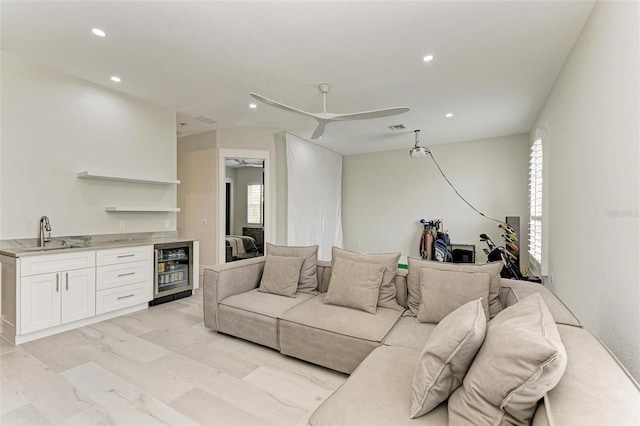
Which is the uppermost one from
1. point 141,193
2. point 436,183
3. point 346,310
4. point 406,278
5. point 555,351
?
point 436,183

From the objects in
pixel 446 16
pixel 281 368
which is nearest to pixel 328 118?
pixel 446 16

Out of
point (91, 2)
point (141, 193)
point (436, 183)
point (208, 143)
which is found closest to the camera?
point (91, 2)

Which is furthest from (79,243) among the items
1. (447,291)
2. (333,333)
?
Result: (447,291)

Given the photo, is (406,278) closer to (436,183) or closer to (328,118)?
(328,118)

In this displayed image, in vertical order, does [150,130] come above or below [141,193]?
above

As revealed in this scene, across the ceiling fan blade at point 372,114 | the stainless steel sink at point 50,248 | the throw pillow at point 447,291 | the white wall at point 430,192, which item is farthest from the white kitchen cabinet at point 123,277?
the white wall at point 430,192

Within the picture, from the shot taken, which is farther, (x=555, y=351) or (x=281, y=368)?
(x=281, y=368)

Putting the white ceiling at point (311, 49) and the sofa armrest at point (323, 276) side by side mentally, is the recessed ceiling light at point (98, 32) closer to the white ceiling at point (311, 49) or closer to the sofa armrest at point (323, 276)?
the white ceiling at point (311, 49)

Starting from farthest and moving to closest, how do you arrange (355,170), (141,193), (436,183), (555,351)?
(355,170) < (436,183) < (141,193) < (555,351)

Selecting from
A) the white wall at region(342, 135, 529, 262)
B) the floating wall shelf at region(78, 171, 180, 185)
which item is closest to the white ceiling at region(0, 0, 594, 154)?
the floating wall shelf at region(78, 171, 180, 185)

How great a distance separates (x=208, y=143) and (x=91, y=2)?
3.32 m

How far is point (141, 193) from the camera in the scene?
4.15 meters

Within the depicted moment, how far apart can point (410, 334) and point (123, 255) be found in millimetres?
3418

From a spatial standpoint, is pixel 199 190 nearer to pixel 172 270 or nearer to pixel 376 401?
pixel 172 270
